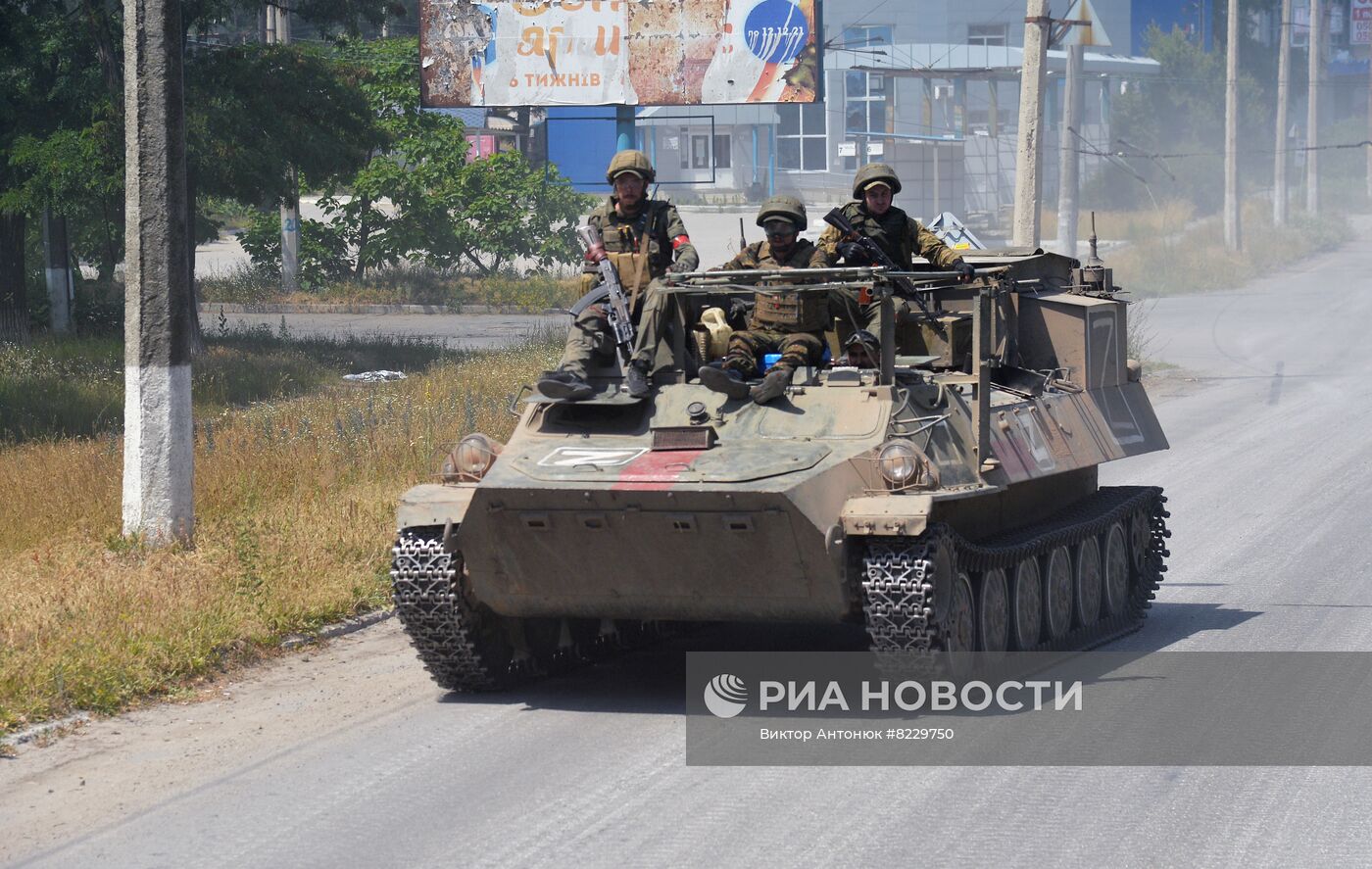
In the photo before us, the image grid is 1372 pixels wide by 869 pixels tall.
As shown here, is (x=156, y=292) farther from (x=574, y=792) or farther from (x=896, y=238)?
(x=574, y=792)

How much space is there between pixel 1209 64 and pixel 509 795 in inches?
2765

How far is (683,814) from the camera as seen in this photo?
285 inches

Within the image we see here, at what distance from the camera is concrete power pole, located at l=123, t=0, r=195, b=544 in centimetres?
1224

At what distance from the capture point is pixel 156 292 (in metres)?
12.4

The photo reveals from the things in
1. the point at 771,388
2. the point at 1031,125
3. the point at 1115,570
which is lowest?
the point at 1115,570

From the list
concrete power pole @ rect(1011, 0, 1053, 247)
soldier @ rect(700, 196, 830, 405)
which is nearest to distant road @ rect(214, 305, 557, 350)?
concrete power pole @ rect(1011, 0, 1053, 247)

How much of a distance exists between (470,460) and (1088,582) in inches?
152

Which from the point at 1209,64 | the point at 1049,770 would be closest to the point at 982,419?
the point at 1049,770

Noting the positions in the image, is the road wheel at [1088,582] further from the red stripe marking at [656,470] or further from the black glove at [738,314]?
the red stripe marking at [656,470]

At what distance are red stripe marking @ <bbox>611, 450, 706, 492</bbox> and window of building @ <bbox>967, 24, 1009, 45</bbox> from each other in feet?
226

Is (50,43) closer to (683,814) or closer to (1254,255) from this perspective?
(683,814)

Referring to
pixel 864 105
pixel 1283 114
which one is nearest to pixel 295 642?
pixel 1283 114

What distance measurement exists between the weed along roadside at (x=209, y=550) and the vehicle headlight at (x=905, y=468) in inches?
147

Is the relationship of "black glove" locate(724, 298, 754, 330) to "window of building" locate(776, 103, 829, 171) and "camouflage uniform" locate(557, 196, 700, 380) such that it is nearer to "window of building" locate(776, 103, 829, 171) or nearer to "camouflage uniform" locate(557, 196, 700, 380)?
"camouflage uniform" locate(557, 196, 700, 380)
